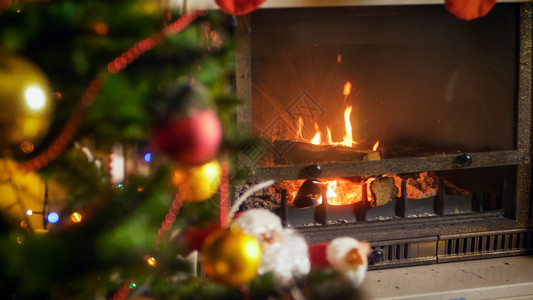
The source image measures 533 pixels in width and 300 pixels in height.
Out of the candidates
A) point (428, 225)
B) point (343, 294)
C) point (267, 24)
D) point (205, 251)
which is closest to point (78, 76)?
point (205, 251)

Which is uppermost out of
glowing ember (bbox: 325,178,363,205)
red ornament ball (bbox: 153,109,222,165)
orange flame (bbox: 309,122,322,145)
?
red ornament ball (bbox: 153,109,222,165)

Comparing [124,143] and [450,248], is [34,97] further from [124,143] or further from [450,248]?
[450,248]

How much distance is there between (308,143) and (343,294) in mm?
774

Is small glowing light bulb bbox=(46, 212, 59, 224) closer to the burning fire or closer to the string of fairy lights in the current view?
the string of fairy lights

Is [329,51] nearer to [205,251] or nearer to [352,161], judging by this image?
[352,161]

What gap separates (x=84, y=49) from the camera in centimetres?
59

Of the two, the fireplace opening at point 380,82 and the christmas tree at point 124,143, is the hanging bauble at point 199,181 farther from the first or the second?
the fireplace opening at point 380,82

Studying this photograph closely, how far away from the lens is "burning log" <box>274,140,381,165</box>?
1.35 metres

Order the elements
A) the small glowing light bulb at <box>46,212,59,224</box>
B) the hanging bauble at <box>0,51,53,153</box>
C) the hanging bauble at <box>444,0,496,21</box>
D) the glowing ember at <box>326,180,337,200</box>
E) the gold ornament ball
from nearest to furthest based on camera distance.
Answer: the hanging bauble at <box>0,51,53,153</box>
the gold ornament ball
the small glowing light bulb at <box>46,212,59,224</box>
the hanging bauble at <box>444,0,496,21</box>
the glowing ember at <box>326,180,337,200</box>

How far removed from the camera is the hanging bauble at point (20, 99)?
1.59 feet

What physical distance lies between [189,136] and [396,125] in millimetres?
1017

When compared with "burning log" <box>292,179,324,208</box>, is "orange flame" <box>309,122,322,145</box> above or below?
above

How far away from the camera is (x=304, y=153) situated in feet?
4.47

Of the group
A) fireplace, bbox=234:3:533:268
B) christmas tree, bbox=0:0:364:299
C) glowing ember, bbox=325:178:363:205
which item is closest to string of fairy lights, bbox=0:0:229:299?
christmas tree, bbox=0:0:364:299
